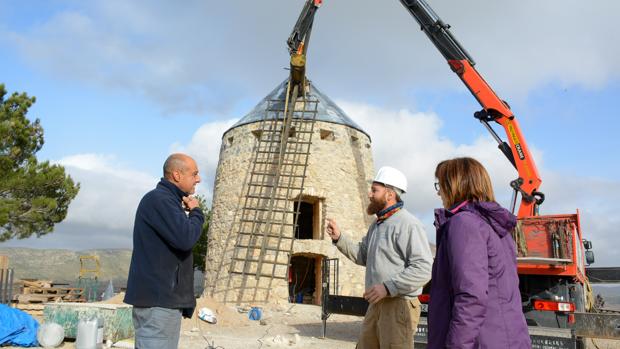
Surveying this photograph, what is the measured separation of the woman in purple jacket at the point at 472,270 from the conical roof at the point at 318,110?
1160 cm

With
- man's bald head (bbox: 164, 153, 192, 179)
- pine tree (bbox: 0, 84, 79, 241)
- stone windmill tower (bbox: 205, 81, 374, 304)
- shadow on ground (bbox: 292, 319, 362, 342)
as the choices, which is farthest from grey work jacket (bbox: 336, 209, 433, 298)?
pine tree (bbox: 0, 84, 79, 241)

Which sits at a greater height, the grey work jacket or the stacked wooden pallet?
the grey work jacket

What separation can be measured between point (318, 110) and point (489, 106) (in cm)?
585

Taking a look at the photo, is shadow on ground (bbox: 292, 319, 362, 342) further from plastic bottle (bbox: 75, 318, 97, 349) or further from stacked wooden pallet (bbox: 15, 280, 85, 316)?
stacked wooden pallet (bbox: 15, 280, 85, 316)

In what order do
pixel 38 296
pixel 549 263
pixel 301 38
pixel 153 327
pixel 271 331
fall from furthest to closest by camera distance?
1. pixel 301 38
2. pixel 38 296
3. pixel 271 331
4. pixel 549 263
5. pixel 153 327

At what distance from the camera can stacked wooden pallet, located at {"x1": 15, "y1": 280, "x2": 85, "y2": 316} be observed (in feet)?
34.6

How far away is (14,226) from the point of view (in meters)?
12.9

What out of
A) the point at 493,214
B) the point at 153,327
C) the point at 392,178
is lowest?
the point at 153,327

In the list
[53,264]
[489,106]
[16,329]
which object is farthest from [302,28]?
[53,264]

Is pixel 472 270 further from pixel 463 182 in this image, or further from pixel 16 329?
pixel 16 329

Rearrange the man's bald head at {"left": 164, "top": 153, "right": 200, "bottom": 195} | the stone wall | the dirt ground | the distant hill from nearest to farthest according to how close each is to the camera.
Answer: the man's bald head at {"left": 164, "top": 153, "right": 200, "bottom": 195} < the dirt ground < the stone wall < the distant hill

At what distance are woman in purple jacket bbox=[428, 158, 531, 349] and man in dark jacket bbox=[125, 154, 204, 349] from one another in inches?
Result: 49.2

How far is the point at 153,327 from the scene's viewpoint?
237cm

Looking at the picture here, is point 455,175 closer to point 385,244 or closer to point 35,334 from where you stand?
point 385,244
